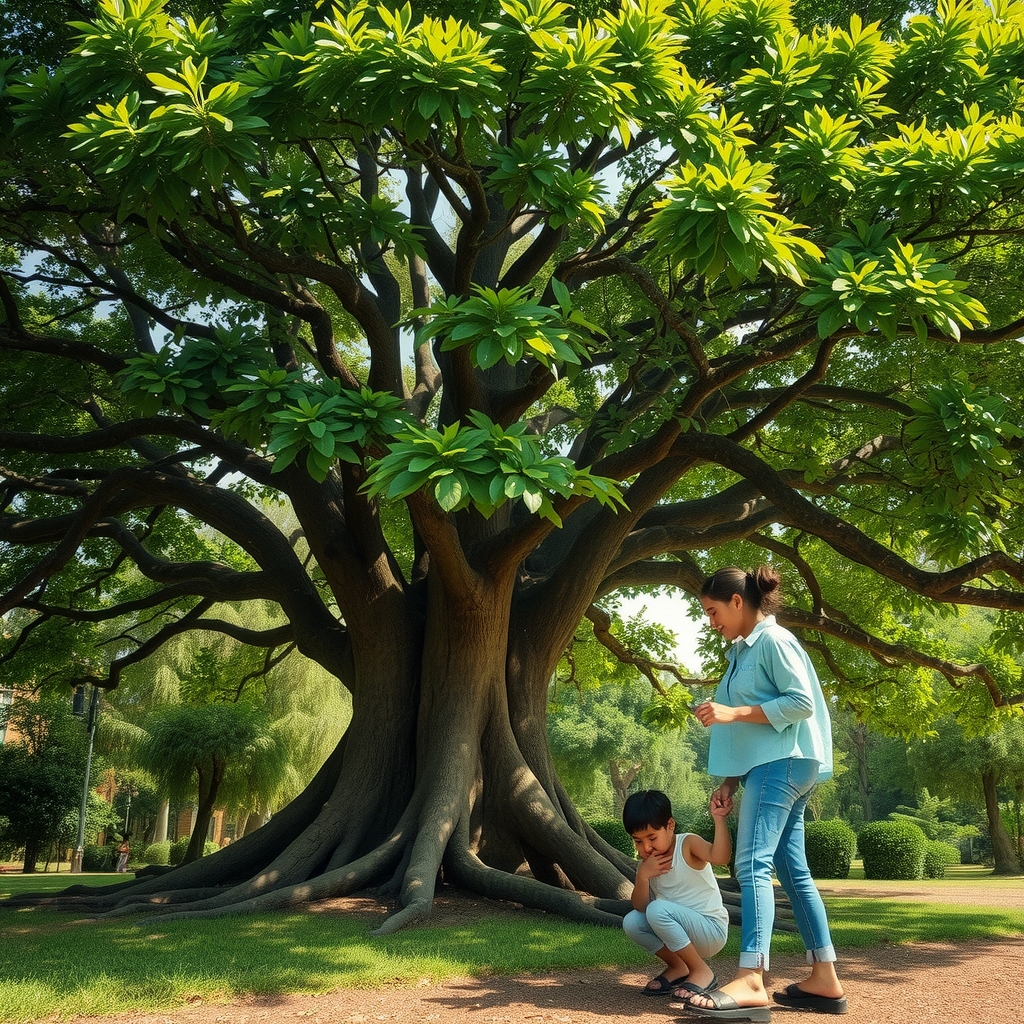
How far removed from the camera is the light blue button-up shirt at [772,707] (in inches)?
167

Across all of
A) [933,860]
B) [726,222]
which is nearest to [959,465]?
[726,222]

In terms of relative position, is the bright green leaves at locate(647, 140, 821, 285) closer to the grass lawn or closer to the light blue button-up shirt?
the light blue button-up shirt

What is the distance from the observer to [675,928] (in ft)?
14.7

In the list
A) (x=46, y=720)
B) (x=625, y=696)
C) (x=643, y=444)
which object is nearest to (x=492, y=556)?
(x=643, y=444)

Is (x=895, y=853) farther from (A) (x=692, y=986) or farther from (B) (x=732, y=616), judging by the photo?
(B) (x=732, y=616)

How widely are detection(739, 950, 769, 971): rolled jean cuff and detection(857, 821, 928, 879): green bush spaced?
19.0m

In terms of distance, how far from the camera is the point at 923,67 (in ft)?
26.3

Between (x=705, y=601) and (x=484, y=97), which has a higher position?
(x=484, y=97)

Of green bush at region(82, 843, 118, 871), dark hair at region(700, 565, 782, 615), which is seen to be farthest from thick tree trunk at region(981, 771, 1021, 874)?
dark hair at region(700, 565, 782, 615)

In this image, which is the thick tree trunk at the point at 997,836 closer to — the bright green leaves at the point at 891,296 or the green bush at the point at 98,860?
the green bush at the point at 98,860

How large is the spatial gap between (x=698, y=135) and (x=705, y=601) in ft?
12.4

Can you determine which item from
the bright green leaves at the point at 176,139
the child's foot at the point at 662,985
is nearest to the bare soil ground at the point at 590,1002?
the child's foot at the point at 662,985

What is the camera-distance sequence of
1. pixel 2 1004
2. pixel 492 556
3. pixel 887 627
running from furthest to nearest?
pixel 887 627 → pixel 492 556 → pixel 2 1004

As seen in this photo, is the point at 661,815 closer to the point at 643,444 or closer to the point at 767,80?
the point at 643,444
